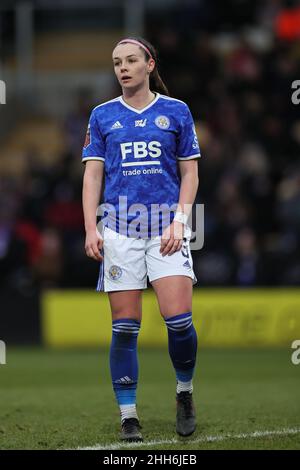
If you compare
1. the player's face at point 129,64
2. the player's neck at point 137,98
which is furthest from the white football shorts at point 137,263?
the player's face at point 129,64

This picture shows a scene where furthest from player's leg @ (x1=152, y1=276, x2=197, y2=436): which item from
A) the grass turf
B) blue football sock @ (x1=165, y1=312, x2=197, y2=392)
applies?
the grass turf

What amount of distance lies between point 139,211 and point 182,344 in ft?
2.69

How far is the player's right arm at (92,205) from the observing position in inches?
252

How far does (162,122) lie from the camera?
6.46 metres

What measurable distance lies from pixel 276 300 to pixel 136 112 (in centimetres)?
830

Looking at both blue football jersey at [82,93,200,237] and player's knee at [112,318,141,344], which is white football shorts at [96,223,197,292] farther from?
player's knee at [112,318,141,344]

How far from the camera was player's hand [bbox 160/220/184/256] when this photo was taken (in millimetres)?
6371

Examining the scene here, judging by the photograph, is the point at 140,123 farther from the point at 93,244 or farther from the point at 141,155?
the point at 93,244

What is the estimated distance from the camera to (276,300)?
1445 centimetres

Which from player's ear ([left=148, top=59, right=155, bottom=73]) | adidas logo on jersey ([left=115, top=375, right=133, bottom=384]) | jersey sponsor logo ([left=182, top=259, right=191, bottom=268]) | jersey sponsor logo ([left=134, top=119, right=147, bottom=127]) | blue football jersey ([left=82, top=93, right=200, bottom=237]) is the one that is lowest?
adidas logo on jersey ([left=115, top=375, right=133, bottom=384])

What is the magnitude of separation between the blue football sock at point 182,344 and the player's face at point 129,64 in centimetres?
139

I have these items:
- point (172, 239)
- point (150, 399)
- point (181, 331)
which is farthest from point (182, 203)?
point (150, 399)

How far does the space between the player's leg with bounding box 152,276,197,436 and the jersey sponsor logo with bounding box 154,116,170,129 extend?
2.90 feet
